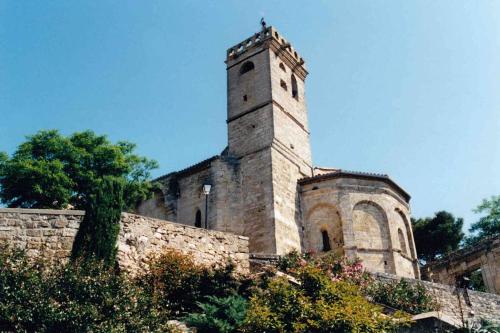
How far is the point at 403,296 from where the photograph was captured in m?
16.4

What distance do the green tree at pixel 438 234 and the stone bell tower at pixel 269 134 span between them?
1644 cm

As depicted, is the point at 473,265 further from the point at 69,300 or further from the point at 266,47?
the point at 69,300

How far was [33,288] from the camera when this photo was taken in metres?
10.6

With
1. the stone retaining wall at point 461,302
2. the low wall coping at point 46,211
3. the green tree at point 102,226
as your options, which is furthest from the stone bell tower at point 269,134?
the low wall coping at point 46,211

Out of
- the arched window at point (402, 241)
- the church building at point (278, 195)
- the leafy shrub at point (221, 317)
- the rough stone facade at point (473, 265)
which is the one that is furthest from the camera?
the rough stone facade at point (473, 265)

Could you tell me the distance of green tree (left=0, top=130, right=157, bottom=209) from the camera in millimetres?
19781

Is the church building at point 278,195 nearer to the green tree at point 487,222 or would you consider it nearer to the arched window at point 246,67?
the arched window at point 246,67

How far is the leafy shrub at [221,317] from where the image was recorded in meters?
11.0

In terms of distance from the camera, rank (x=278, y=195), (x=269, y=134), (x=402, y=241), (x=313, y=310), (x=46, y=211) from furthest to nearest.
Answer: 1. (x=269, y=134)
2. (x=402, y=241)
3. (x=278, y=195)
4. (x=46, y=211)
5. (x=313, y=310)

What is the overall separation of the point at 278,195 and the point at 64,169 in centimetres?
1021

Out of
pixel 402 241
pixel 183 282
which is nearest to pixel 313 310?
pixel 183 282

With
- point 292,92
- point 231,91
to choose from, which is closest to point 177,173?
point 231,91

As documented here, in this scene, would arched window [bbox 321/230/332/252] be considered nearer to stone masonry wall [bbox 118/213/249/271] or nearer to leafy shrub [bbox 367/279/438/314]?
leafy shrub [bbox 367/279/438/314]

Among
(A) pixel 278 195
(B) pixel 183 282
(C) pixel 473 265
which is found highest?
(A) pixel 278 195
